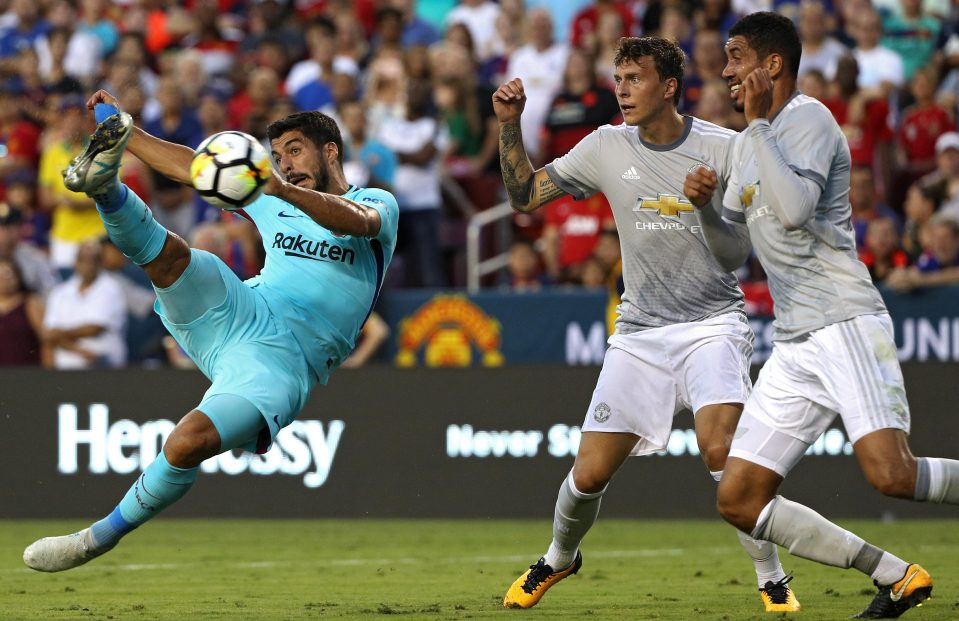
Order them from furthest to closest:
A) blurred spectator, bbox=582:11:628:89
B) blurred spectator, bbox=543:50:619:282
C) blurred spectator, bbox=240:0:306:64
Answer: blurred spectator, bbox=240:0:306:64 → blurred spectator, bbox=582:11:628:89 → blurred spectator, bbox=543:50:619:282

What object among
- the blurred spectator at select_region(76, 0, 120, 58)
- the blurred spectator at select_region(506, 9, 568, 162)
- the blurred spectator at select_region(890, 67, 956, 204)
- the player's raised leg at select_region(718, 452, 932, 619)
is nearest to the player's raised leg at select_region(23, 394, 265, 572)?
the player's raised leg at select_region(718, 452, 932, 619)

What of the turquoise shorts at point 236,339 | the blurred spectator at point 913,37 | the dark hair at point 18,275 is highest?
the blurred spectator at point 913,37

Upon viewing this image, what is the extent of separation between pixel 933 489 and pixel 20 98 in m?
14.7

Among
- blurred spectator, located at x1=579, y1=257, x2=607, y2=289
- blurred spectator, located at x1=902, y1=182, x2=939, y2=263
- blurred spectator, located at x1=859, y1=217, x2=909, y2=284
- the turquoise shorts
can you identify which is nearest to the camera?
the turquoise shorts

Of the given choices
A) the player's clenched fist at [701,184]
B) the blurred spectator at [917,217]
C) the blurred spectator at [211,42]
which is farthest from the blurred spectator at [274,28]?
the player's clenched fist at [701,184]

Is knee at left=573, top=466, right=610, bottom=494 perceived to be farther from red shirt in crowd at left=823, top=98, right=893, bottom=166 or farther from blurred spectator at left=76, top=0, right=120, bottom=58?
blurred spectator at left=76, top=0, right=120, bottom=58

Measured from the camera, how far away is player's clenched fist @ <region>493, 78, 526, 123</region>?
7.95 m

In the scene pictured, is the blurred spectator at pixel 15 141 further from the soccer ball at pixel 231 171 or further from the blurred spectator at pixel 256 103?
the soccer ball at pixel 231 171

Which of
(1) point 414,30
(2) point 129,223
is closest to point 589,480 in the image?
(2) point 129,223

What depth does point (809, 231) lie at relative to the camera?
6.82 metres

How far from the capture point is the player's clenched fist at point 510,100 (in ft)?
26.1

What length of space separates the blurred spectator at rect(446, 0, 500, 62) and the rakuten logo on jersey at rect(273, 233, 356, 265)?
1082 cm

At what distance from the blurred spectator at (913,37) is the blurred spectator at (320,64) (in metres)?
6.13

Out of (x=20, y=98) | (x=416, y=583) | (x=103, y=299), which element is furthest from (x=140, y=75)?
(x=416, y=583)
